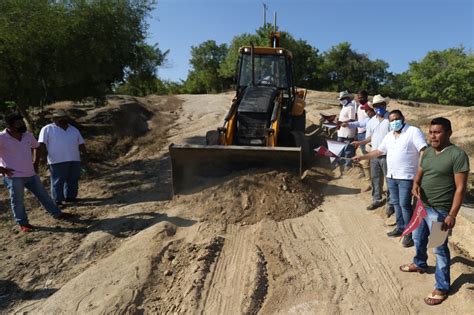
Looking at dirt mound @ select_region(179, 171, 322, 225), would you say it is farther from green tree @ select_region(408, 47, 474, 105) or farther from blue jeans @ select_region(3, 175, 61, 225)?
green tree @ select_region(408, 47, 474, 105)

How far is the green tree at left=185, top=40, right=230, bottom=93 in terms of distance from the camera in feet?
150

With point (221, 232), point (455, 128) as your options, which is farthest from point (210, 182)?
point (455, 128)

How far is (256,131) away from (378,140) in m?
2.43

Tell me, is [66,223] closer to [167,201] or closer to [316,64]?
[167,201]

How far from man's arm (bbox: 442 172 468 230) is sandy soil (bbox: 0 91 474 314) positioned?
77 cm

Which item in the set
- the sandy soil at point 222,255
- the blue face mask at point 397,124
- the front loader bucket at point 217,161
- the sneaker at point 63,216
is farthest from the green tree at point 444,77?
the sneaker at point 63,216

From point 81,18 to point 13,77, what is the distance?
1.92 m

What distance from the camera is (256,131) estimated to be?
23.3 feet

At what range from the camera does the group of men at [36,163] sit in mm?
5113

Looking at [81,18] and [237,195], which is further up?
[81,18]

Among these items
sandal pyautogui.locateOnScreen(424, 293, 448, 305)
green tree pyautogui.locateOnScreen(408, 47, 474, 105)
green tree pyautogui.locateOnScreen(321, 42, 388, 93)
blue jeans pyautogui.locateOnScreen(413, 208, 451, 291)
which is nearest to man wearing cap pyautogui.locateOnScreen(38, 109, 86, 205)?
blue jeans pyautogui.locateOnScreen(413, 208, 451, 291)

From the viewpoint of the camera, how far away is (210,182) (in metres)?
6.28

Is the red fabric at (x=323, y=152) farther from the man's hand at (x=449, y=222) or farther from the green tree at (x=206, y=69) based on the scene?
the green tree at (x=206, y=69)

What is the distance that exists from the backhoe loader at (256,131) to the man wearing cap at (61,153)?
1654mm
